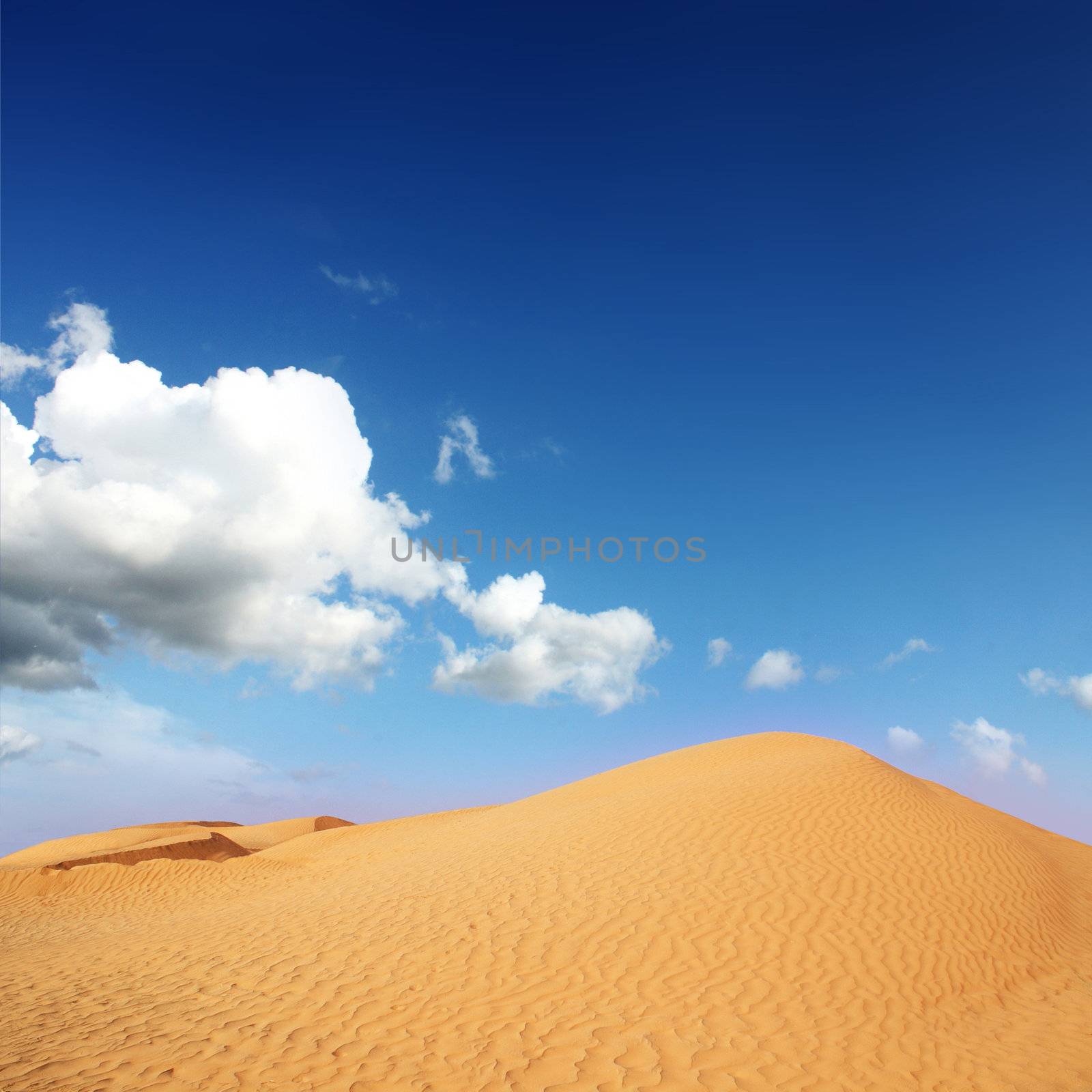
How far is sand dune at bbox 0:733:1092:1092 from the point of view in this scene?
761cm

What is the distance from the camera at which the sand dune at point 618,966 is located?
761 centimetres

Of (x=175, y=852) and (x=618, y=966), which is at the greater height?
(x=175, y=852)

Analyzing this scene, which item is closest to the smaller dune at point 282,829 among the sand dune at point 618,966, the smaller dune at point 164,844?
the smaller dune at point 164,844

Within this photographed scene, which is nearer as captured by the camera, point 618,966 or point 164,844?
point 618,966

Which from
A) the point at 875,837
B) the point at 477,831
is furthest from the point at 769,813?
the point at 477,831

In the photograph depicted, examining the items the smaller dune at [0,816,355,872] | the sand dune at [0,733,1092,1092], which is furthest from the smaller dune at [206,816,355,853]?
the sand dune at [0,733,1092,1092]

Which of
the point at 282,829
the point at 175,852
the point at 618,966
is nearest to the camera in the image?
the point at 618,966

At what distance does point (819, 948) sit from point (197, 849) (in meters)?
30.0

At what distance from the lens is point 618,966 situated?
9836 mm

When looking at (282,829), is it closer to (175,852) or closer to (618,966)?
(175,852)

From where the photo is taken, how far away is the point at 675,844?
1487cm

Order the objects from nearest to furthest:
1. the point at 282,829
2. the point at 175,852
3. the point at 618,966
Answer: the point at 618,966
the point at 175,852
the point at 282,829

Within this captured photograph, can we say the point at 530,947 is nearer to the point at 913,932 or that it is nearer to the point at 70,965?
the point at 913,932

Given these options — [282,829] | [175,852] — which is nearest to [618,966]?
[175,852]
